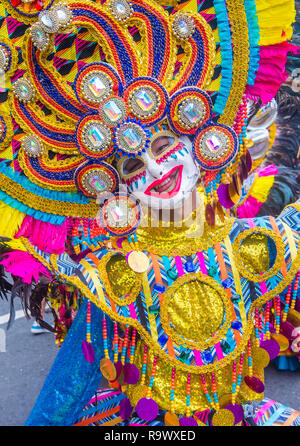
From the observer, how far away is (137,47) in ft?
4.22

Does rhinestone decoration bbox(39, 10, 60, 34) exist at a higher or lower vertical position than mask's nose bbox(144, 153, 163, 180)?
higher

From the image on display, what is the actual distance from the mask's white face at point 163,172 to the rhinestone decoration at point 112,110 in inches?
5.3

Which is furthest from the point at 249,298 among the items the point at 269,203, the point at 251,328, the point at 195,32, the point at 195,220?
the point at 269,203

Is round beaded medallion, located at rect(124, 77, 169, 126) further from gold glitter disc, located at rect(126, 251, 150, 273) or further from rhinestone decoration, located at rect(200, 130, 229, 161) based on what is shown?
gold glitter disc, located at rect(126, 251, 150, 273)

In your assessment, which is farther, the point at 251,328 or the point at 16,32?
the point at 251,328

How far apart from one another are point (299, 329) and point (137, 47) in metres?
1.14

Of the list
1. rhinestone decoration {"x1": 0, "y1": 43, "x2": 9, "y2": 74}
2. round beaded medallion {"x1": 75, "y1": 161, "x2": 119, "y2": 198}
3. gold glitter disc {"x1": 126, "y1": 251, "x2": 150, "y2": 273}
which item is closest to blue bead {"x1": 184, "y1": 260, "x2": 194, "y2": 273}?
gold glitter disc {"x1": 126, "y1": 251, "x2": 150, "y2": 273}

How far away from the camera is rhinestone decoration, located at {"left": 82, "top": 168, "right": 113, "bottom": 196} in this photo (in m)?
1.30

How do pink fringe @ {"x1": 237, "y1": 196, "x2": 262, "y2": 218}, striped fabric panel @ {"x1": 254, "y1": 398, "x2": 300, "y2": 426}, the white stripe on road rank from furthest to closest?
the white stripe on road
pink fringe @ {"x1": 237, "y1": 196, "x2": 262, "y2": 218}
striped fabric panel @ {"x1": 254, "y1": 398, "x2": 300, "y2": 426}

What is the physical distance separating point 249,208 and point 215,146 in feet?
2.85

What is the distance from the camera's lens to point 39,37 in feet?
3.88

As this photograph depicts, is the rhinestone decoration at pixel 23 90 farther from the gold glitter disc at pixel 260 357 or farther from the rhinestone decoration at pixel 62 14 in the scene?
the gold glitter disc at pixel 260 357
